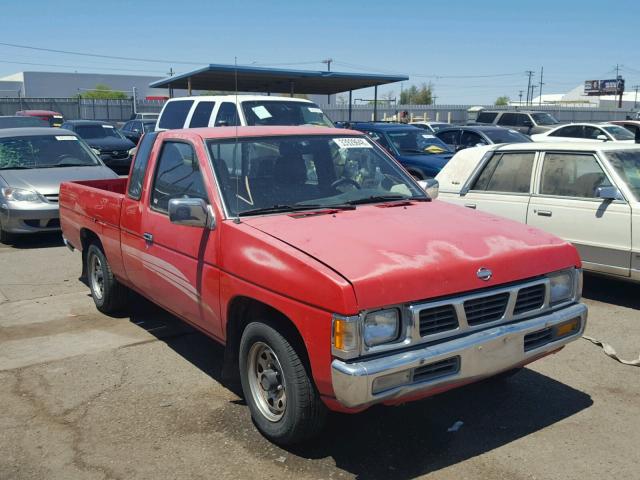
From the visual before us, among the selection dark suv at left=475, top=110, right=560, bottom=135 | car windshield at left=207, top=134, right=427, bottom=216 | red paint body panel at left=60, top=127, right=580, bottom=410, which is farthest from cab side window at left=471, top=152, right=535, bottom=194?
dark suv at left=475, top=110, right=560, bottom=135

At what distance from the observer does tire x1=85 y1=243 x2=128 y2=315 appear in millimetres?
6246

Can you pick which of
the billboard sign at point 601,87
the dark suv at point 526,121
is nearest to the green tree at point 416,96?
the billboard sign at point 601,87

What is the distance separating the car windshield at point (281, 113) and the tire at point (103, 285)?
4512 mm

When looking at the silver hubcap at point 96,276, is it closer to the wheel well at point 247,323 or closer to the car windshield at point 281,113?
the wheel well at point 247,323

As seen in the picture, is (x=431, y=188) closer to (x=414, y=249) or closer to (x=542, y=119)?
(x=414, y=249)

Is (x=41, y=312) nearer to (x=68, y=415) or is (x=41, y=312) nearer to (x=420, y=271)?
(x=68, y=415)

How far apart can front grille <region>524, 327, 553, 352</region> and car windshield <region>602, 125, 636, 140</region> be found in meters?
17.2

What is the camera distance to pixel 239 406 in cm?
441

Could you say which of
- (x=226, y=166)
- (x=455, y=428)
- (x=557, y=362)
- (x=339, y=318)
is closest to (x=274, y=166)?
(x=226, y=166)

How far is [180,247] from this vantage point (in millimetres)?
4566

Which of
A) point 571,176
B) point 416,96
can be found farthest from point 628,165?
point 416,96

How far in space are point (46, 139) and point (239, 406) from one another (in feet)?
26.7

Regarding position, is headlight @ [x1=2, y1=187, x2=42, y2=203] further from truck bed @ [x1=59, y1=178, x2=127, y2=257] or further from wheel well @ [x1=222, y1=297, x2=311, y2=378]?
wheel well @ [x1=222, y1=297, x2=311, y2=378]

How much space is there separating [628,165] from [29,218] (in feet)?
26.0
